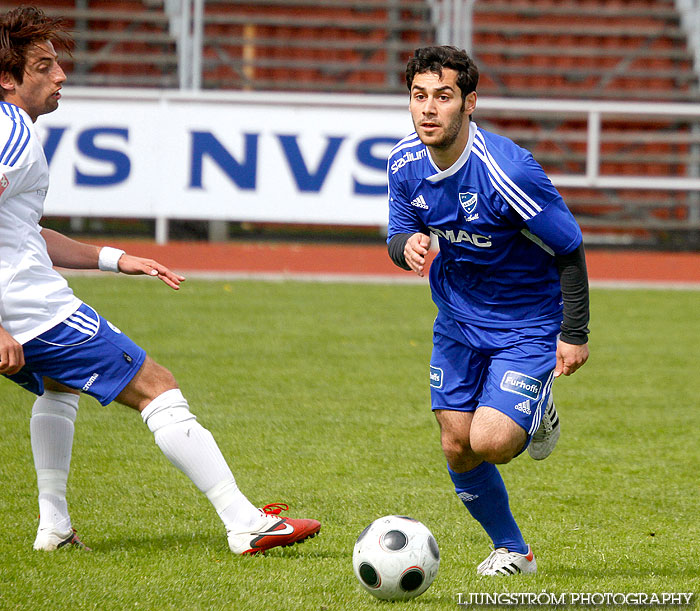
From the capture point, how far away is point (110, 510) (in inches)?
172

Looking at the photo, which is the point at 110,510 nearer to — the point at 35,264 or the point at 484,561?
the point at 35,264

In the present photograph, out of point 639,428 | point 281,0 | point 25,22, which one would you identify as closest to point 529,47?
point 281,0

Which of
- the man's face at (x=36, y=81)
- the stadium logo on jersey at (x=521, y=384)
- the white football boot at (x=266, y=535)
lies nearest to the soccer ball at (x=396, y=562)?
the white football boot at (x=266, y=535)

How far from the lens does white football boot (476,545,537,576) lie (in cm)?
362

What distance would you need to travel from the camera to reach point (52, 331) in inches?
136

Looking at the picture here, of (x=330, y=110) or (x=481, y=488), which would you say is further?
(x=330, y=110)

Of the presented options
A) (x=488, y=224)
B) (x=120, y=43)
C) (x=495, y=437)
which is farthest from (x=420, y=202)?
(x=120, y=43)

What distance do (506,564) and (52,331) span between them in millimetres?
1699

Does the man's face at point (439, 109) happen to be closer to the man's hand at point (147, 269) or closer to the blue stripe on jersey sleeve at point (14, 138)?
the man's hand at point (147, 269)

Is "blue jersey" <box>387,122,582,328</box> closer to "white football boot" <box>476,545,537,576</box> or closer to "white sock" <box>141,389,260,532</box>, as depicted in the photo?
"white football boot" <box>476,545,537,576</box>

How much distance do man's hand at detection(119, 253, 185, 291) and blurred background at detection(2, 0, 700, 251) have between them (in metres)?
8.30

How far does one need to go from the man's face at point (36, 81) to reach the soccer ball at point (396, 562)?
1.81 metres

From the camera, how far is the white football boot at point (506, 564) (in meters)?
3.62

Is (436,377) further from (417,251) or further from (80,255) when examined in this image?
(80,255)
